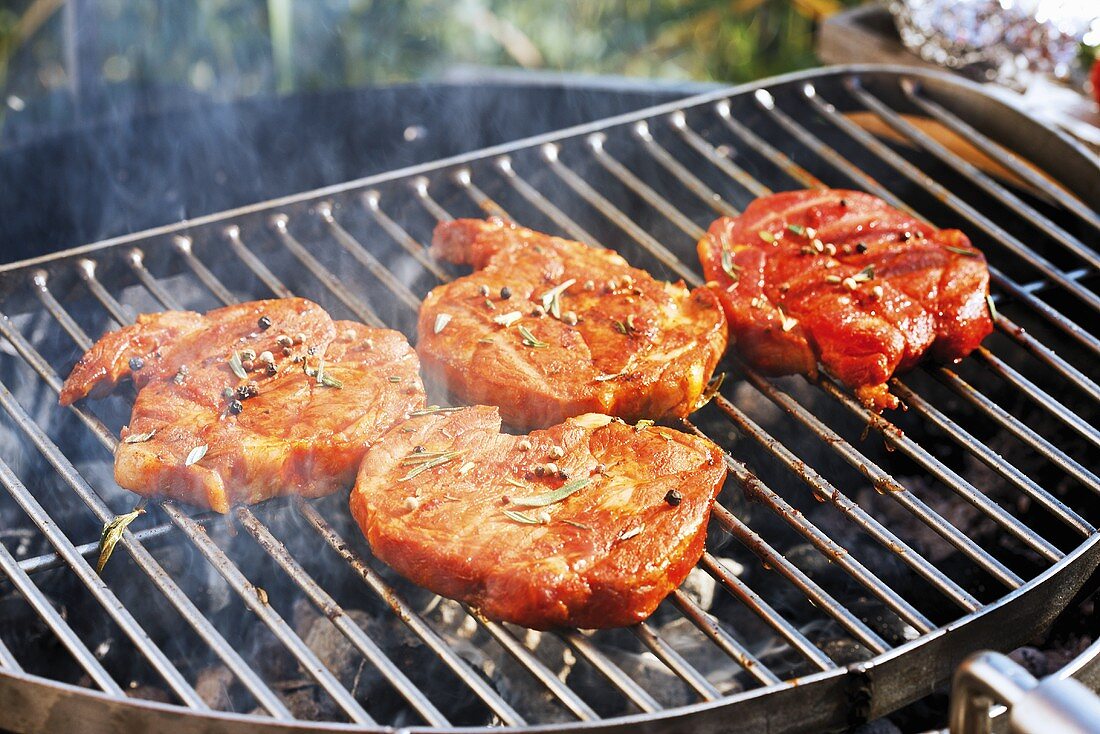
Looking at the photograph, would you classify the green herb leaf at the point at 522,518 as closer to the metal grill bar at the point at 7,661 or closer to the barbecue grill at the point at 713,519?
the barbecue grill at the point at 713,519

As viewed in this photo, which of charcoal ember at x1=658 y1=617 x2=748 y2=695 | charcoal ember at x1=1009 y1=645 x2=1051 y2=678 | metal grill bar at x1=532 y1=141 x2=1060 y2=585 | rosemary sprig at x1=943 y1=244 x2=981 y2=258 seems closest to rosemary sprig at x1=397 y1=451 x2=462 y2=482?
charcoal ember at x1=658 y1=617 x2=748 y2=695

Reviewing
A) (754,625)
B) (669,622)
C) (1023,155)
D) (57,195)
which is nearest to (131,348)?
(57,195)

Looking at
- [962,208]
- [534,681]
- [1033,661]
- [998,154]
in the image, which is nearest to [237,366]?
[534,681]

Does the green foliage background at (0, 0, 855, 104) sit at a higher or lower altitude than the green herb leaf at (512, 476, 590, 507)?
higher

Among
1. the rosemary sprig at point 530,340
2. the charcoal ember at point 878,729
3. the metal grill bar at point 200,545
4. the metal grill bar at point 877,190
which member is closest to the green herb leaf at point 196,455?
the metal grill bar at point 200,545

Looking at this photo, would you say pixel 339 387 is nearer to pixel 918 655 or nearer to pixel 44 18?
pixel 918 655

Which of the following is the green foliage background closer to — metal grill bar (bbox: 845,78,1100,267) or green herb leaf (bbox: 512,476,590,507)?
metal grill bar (bbox: 845,78,1100,267)
